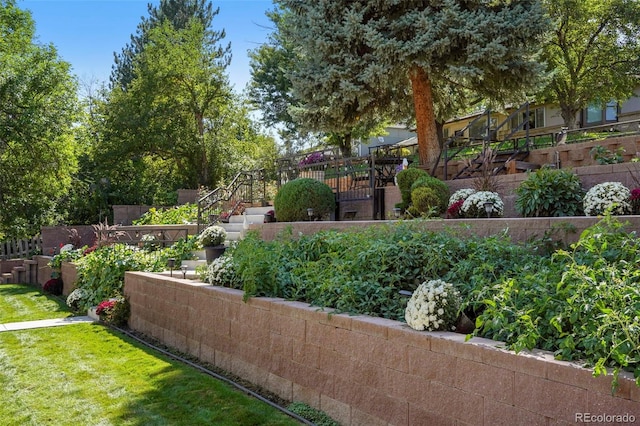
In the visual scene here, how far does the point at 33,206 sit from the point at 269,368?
15767mm

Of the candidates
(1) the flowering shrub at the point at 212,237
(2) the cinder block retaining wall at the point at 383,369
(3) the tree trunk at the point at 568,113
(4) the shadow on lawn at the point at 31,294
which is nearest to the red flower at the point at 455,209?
(2) the cinder block retaining wall at the point at 383,369

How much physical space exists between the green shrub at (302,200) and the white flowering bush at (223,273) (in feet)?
11.3

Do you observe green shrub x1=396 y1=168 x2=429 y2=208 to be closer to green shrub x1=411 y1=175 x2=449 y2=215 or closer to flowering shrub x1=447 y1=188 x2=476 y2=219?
green shrub x1=411 y1=175 x2=449 y2=215

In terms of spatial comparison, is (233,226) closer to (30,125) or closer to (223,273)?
(223,273)

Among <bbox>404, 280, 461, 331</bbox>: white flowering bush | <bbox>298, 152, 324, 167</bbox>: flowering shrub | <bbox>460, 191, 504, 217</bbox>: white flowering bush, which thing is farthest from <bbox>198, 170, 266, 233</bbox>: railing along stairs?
<bbox>404, 280, 461, 331</bbox>: white flowering bush

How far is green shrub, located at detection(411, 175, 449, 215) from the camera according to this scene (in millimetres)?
8070

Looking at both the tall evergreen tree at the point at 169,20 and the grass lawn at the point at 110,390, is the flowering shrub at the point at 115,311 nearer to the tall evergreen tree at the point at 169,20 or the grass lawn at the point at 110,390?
the grass lawn at the point at 110,390

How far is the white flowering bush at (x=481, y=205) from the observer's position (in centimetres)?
698

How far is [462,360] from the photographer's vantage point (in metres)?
3.20

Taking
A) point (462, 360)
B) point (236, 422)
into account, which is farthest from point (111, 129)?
point (462, 360)

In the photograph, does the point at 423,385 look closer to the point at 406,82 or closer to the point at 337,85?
the point at 337,85

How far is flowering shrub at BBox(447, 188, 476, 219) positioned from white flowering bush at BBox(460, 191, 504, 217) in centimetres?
28

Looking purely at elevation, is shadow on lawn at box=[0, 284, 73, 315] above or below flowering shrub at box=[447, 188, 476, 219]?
below

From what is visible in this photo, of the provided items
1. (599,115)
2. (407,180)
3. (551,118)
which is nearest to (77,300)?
(407,180)
